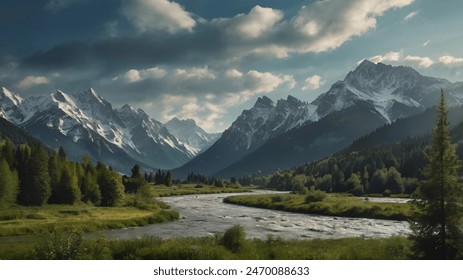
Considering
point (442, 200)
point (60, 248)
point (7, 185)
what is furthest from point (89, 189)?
point (442, 200)

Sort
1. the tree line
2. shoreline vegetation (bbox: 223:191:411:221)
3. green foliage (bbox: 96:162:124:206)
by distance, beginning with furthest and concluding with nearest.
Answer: green foliage (bbox: 96:162:124:206), the tree line, shoreline vegetation (bbox: 223:191:411:221)

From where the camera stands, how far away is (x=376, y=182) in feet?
600

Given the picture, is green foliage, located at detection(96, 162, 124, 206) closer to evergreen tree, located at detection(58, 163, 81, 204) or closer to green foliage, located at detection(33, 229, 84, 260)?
evergreen tree, located at detection(58, 163, 81, 204)

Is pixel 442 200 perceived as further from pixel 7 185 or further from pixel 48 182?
pixel 48 182

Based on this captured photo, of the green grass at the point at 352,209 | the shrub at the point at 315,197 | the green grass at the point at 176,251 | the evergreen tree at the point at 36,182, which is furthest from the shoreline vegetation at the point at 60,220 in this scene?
the shrub at the point at 315,197

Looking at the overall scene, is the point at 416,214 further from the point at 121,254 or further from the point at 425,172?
the point at 121,254

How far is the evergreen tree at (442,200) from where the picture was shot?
2584 cm

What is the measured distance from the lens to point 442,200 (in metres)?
26.1

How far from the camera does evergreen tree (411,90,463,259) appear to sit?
2584cm

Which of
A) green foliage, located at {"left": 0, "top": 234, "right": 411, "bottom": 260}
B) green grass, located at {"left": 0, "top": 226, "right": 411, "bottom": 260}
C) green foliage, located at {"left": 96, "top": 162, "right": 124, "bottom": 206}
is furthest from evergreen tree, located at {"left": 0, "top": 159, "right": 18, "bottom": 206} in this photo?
green foliage, located at {"left": 0, "top": 234, "right": 411, "bottom": 260}

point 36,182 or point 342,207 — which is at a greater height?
point 36,182

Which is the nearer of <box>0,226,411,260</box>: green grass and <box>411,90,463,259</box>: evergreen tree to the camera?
<box>411,90,463,259</box>: evergreen tree

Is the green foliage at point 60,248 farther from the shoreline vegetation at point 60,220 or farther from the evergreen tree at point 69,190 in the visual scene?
the evergreen tree at point 69,190

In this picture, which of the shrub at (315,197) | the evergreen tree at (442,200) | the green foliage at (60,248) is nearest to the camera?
the evergreen tree at (442,200)
